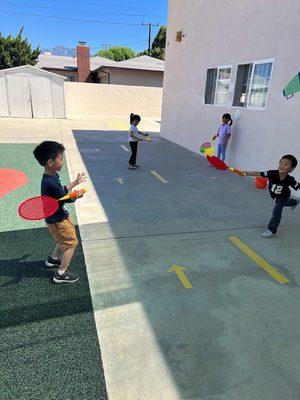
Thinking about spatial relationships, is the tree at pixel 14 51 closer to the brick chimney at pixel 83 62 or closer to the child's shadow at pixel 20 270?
the brick chimney at pixel 83 62

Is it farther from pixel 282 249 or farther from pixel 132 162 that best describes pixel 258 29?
pixel 282 249

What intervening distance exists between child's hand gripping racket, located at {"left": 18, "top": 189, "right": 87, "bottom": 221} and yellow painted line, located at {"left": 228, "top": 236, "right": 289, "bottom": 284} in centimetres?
253

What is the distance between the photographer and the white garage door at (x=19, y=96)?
20.1m

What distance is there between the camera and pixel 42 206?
3289 millimetres

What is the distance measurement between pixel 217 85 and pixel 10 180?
716 centimetres

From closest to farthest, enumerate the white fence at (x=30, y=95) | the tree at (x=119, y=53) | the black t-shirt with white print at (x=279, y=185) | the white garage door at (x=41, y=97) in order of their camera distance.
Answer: the black t-shirt with white print at (x=279, y=185) < the white fence at (x=30, y=95) < the white garage door at (x=41, y=97) < the tree at (x=119, y=53)

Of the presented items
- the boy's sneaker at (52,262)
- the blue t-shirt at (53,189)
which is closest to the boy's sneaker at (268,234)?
the boy's sneaker at (52,262)

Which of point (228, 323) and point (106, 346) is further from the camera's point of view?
point (228, 323)

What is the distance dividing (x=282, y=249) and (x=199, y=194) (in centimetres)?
272

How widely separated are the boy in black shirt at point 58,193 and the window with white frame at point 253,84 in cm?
650

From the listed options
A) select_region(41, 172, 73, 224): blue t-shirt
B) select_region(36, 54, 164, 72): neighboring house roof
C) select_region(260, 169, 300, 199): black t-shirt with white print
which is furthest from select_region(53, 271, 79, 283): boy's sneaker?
select_region(36, 54, 164, 72): neighboring house roof

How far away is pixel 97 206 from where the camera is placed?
616 cm

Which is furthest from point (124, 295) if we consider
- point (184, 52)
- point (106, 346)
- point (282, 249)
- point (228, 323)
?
point (184, 52)

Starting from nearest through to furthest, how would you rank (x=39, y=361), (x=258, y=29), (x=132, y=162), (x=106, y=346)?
1. (x=39, y=361)
2. (x=106, y=346)
3. (x=258, y=29)
4. (x=132, y=162)
